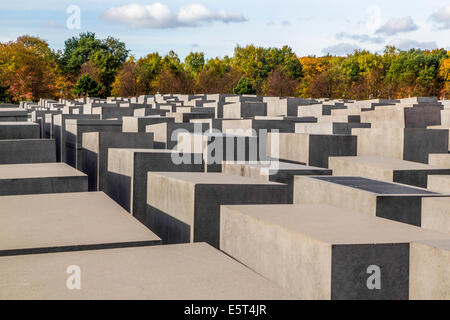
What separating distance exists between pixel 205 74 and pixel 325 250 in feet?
195

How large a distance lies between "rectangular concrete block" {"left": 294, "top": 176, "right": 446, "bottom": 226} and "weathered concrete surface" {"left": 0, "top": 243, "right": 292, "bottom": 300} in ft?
7.86

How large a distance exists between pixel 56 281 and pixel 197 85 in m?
58.1

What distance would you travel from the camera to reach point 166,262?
3637 mm

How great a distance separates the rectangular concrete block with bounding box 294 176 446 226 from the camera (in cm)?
569

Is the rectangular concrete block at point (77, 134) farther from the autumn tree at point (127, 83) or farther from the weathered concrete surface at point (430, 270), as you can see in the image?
the autumn tree at point (127, 83)

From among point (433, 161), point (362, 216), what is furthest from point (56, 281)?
point (433, 161)

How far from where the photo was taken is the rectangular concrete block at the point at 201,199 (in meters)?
Result: 5.56

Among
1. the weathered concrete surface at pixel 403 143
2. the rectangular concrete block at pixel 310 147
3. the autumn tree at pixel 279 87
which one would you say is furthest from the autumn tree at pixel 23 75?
the weathered concrete surface at pixel 403 143

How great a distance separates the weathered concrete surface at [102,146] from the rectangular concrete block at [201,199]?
3950mm

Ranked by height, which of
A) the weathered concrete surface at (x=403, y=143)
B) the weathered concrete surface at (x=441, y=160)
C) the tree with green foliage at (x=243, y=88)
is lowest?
the weathered concrete surface at (x=441, y=160)

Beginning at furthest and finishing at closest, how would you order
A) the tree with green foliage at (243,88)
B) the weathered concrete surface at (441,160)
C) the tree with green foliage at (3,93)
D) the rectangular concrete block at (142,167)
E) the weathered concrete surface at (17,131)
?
the tree with green foliage at (243,88), the tree with green foliage at (3,93), the weathered concrete surface at (17,131), the weathered concrete surface at (441,160), the rectangular concrete block at (142,167)

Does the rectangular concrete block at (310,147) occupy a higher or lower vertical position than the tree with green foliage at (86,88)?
lower

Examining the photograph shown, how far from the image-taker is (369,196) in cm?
568

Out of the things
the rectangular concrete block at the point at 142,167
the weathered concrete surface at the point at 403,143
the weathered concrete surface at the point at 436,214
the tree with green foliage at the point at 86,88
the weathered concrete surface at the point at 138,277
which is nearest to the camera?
the weathered concrete surface at the point at 138,277
